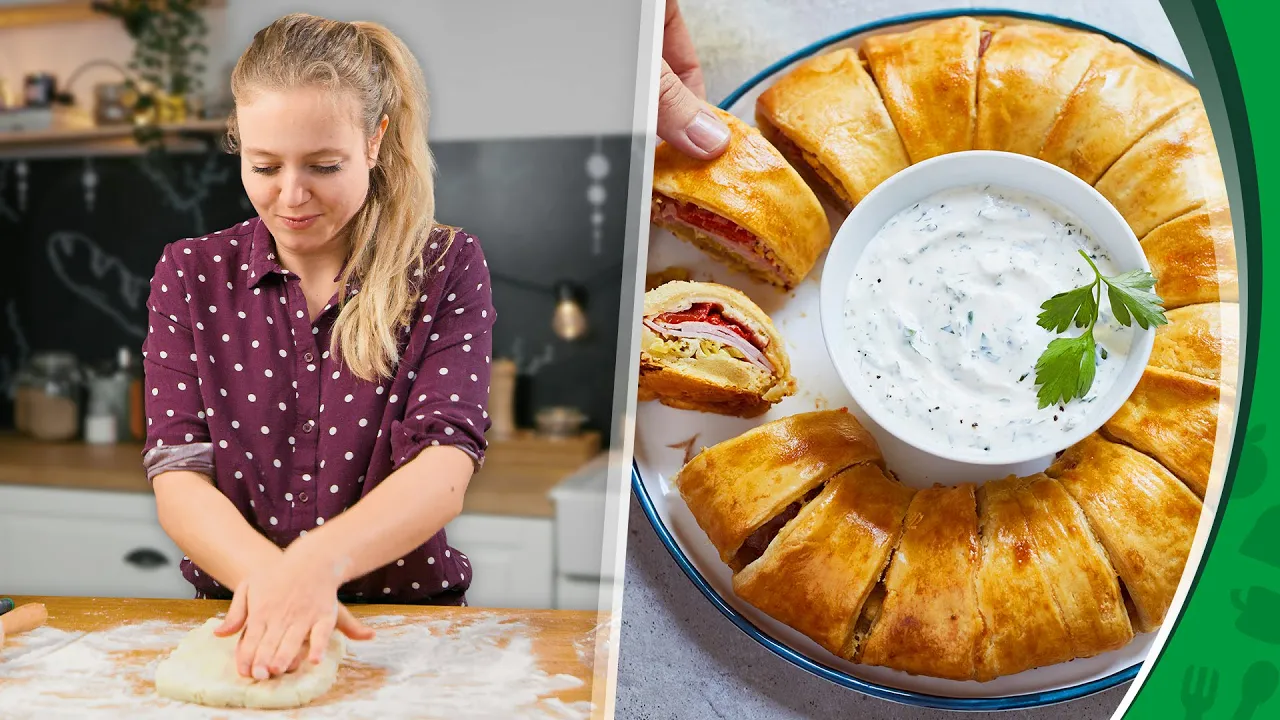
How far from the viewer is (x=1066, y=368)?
36.0 inches

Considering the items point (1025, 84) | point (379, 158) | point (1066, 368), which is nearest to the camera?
point (379, 158)

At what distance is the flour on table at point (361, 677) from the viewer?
2.46 ft

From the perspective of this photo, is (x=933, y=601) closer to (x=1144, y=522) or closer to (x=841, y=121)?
(x=1144, y=522)

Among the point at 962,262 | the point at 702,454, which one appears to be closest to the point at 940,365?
the point at 962,262

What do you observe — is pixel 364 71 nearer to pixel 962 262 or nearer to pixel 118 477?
pixel 118 477

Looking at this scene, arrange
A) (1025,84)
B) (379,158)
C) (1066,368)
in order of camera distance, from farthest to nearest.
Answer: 1. (1025,84)
2. (1066,368)
3. (379,158)

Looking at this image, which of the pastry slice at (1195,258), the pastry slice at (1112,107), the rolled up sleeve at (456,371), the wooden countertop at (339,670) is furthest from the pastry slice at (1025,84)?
the wooden countertop at (339,670)

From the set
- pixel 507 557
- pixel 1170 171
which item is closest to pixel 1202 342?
pixel 1170 171

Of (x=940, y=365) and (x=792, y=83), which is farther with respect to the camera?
(x=792, y=83)

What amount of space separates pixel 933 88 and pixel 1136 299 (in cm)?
32

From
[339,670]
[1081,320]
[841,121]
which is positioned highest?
[841,121]

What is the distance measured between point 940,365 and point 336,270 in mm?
621

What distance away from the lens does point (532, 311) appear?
798 millimetres

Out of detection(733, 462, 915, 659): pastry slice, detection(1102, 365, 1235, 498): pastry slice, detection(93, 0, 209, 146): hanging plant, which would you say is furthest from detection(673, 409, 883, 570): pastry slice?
detection(93, 0, 209, 146): hanging plant
